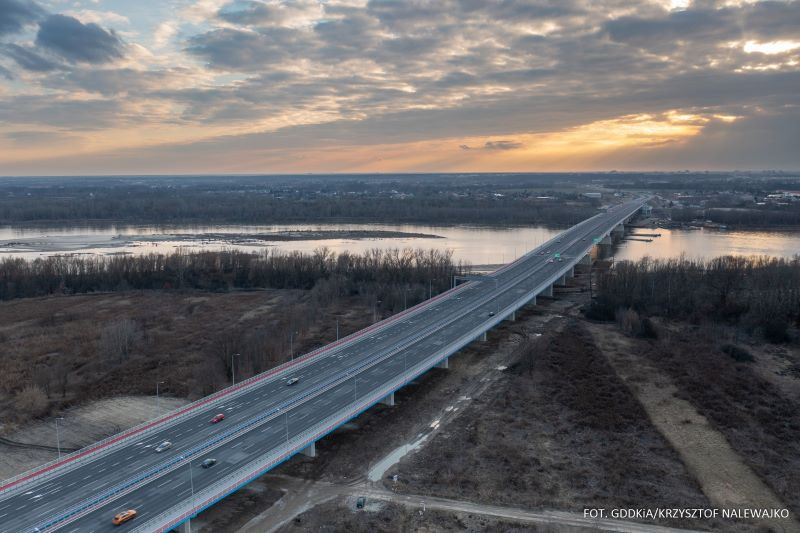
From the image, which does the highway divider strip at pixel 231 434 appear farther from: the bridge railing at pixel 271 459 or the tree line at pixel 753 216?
the tree line at pixel 753 216

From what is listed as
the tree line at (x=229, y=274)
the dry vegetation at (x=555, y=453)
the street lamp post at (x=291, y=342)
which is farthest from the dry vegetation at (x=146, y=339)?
the dry vegetation at (x=555, y=453)

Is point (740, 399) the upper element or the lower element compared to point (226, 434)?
lower

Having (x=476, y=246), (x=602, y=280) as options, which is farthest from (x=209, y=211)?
(x=602, y=280)

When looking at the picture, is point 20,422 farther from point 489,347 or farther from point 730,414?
point 730,414

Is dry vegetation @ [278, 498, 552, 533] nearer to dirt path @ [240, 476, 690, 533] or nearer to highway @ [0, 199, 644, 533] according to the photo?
dirt path @ [240, 476, 690, 533]

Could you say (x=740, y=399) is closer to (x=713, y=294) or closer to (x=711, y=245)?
(x=713, y=294)

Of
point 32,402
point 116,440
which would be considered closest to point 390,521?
point 116,440
